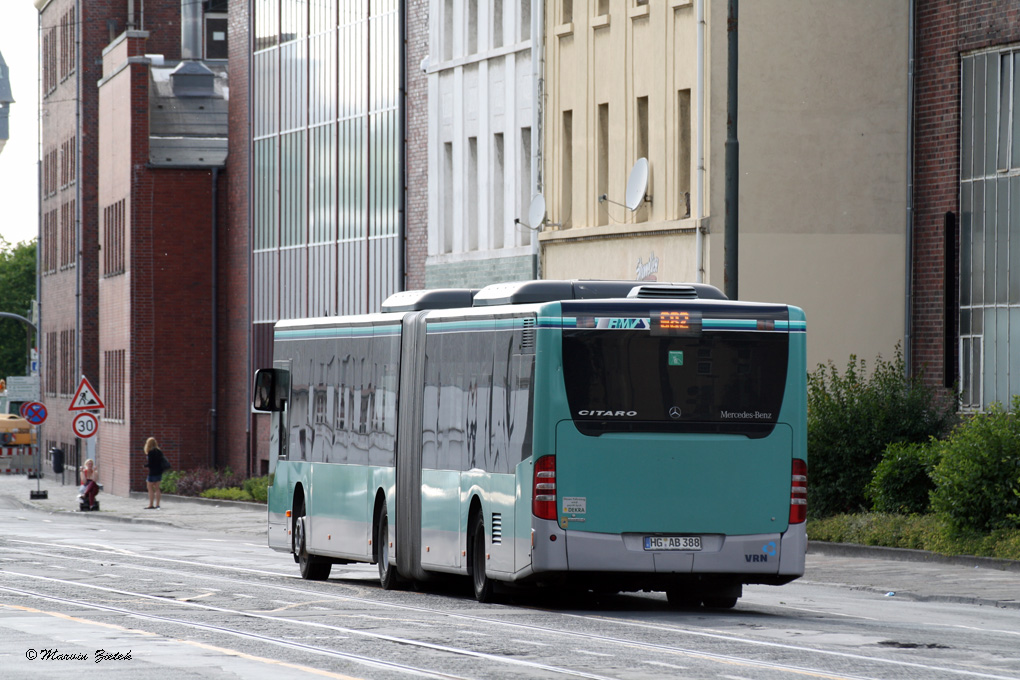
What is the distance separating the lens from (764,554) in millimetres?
17234

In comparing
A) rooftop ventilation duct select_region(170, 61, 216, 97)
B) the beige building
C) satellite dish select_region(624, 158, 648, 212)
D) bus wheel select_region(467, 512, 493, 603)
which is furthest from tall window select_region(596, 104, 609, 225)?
rooftop ventilation duct select_region(170, 61, 216, 97)

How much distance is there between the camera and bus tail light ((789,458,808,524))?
57.2 feet

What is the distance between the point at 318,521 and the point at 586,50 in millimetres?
16697

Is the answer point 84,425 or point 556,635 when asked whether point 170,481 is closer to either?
point 84,425

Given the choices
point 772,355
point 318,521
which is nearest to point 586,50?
Result: point 318,521

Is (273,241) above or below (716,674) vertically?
above

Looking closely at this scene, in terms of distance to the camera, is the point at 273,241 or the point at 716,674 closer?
the point at 716,674

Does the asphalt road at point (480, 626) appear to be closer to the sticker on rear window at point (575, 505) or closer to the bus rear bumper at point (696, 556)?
the bus rear bumper at point (696, 556)

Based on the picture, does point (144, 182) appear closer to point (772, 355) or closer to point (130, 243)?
point (130, 243)

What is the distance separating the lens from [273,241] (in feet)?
180

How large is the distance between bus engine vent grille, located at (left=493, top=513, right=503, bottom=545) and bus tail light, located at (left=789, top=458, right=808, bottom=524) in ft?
8.28

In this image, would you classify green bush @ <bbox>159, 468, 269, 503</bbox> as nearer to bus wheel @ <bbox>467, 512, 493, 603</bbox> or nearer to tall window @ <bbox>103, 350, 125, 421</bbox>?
tall window @ <bbox>103, 350, 125, 421</bbox>

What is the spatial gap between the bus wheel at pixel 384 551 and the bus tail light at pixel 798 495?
5.03 meters

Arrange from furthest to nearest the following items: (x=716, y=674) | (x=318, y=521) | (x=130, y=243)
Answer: (x=130, y=243), (x=318, y=521), (x=716, y=674)
